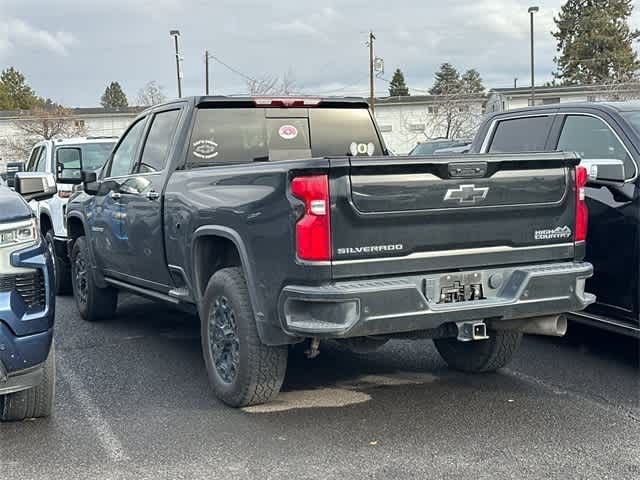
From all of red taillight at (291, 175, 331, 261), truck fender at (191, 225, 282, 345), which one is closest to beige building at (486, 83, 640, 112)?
truck fender at (191, 225, 282, 345)

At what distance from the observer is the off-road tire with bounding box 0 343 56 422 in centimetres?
468

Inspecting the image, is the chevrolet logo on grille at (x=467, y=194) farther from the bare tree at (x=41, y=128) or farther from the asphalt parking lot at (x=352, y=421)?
the bare tree at (x=41, y=128)

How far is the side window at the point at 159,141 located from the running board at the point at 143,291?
3.16ft

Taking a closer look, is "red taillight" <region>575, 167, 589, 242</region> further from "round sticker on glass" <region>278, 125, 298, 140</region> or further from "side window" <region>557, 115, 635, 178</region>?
"round sticker on glass" <region>278, 125, 298, 140</region>

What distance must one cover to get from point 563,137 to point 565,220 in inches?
64.5

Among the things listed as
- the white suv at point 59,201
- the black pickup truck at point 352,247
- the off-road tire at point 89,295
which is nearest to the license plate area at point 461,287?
the black pickup truck at point 352,247

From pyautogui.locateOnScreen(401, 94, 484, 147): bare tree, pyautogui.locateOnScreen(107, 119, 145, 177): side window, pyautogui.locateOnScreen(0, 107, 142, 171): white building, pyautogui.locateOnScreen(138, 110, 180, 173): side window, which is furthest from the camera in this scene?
pyautogui.locateOnScreen(0, 107, 142, 171): white building

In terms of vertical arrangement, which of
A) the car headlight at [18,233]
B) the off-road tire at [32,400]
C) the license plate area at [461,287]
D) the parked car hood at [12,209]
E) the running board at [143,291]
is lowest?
the off-road tire at [32,400]

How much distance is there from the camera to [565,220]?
4.70 m

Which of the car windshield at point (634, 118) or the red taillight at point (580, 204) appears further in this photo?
the car windshield at point (634, 118)

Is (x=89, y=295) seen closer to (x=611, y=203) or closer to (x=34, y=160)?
(x=611, y=203)

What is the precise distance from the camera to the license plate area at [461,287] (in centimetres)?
432

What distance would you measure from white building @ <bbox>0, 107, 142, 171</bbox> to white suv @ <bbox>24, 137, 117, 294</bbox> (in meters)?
39.1

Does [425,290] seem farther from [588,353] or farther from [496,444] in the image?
[588,353]
